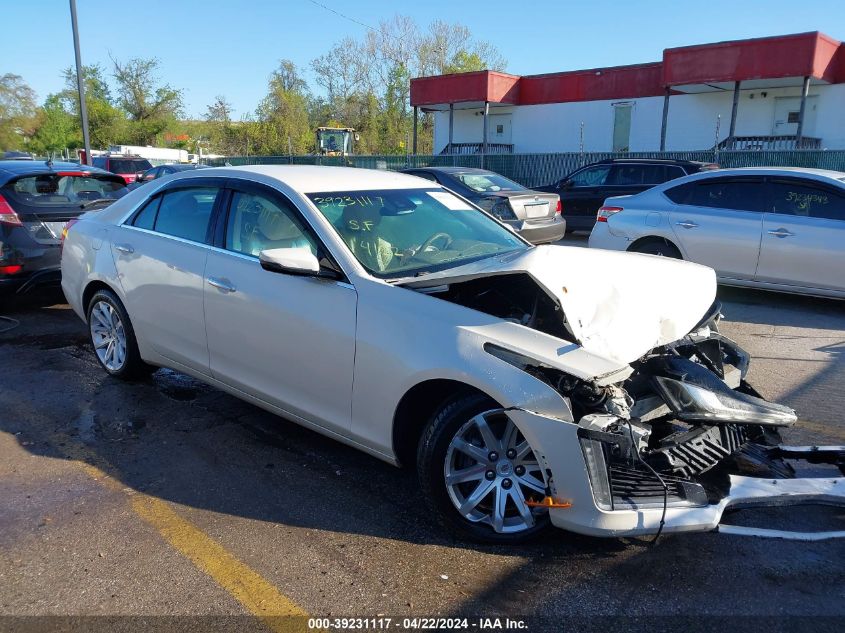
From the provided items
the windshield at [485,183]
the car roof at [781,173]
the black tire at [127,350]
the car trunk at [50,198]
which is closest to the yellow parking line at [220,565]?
the black tire at [127,350]

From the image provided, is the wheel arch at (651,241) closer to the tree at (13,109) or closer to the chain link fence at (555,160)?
the chain link fence at (555,160)

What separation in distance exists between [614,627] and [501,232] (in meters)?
2.74

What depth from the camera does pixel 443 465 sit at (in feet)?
10.2

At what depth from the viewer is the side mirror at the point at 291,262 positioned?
3467mm

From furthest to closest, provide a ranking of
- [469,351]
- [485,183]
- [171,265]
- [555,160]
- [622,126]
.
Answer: [622,126] < [555,160] < [485,183] < [171,265] < [469,351]

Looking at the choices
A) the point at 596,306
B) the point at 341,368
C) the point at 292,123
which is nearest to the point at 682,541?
the point at 596,306

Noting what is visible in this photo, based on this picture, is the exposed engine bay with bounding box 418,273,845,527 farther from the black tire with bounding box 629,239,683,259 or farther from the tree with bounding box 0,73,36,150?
the tree with bounding box 0,73,36,150

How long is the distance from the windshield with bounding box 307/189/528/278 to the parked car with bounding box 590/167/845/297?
434cm

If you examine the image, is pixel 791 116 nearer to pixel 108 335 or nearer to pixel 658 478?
pixel 108 335

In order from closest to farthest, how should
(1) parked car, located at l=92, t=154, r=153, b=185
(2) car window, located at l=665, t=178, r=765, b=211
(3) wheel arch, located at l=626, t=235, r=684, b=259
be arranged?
(2) car window, located at l=665, t=178, r=765, b=211 → (3) wheel arch, located at l=626, t=235, r=684, b=259 → (1) parked car, located at l=92, t=154, r=153, b=185

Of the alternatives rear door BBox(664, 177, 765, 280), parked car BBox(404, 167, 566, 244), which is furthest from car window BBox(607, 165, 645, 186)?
rear door BBox(664, 177, 765, 280)

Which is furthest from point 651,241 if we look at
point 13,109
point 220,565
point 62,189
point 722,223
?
point 13,109

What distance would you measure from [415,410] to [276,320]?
1001 millimetres

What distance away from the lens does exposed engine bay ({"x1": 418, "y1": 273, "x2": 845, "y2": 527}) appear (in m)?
2.85
